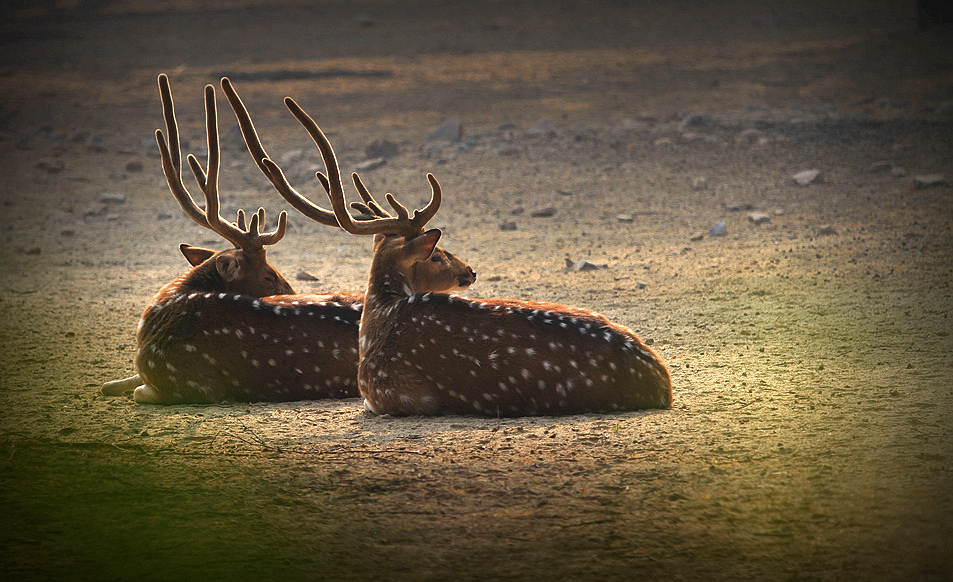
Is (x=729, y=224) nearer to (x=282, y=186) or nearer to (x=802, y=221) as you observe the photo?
(x=802, y=221)

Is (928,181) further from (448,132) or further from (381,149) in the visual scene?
(381,149)

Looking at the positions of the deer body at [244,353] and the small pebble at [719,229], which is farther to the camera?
the small pebble at [719,229]

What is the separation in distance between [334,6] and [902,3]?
12325 mm

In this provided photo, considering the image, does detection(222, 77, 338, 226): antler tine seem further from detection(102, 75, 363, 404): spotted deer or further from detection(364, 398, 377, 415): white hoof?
detection(364, 398, 377, 415): white hoof

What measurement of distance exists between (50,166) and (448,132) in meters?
5.28

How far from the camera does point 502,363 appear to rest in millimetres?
4523

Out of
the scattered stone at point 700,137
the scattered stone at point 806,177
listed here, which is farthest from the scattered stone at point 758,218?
the scattered stone at point 700,137

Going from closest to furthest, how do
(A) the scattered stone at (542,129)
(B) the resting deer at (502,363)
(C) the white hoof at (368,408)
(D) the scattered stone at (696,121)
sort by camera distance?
1. (B) the resting deer at (502,363)
2. (C) the white hoof at (368,408)
3. (D) the scattered stone at (696,121)
4. (A) the scattered stone at (542,129)

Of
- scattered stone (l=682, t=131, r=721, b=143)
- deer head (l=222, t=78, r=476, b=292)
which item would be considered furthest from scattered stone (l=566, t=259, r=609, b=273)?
scattered stone (l=682, t=131, r=721, b=143)

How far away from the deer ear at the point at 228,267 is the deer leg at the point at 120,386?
2.38 feet

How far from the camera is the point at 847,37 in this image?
18375mm

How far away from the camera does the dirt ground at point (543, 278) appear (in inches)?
129

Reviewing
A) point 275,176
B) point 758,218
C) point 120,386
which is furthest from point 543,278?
point 120,386

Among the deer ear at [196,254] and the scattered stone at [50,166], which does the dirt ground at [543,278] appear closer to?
the scattered stone at [50,166]
